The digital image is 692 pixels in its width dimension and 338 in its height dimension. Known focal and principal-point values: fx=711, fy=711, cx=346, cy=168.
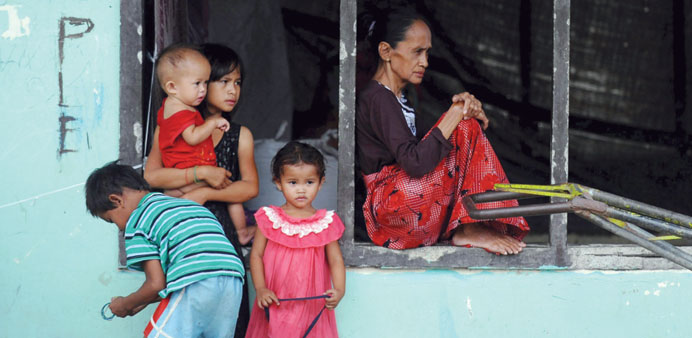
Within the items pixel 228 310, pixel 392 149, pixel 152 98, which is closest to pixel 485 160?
pixel 392 149

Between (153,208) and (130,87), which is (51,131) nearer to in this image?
(130,87)

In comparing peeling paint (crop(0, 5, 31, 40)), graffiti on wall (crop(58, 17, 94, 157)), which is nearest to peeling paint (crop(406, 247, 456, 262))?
graffiti on wall (crop(58, 17, 94, 157))

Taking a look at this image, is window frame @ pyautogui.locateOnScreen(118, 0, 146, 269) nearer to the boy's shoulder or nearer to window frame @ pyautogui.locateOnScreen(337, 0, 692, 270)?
the boy's shoulder

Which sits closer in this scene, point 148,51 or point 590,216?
point 590,216

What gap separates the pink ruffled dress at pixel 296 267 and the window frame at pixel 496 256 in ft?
0.86

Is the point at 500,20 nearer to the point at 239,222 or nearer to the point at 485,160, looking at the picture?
the point at 485,160

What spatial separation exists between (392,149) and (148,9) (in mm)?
1189

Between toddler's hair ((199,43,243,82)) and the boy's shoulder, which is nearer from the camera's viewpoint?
the boy's shoulder

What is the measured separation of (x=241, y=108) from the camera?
4.86 m

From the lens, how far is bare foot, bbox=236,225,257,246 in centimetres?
299

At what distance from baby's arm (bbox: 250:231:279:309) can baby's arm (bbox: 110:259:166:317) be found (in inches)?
16.0

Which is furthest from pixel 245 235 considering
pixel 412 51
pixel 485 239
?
pixel 412 51

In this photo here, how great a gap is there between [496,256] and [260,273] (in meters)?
1.00

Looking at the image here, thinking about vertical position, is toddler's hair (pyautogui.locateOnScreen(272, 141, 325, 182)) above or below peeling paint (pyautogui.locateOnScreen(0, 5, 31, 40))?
below
